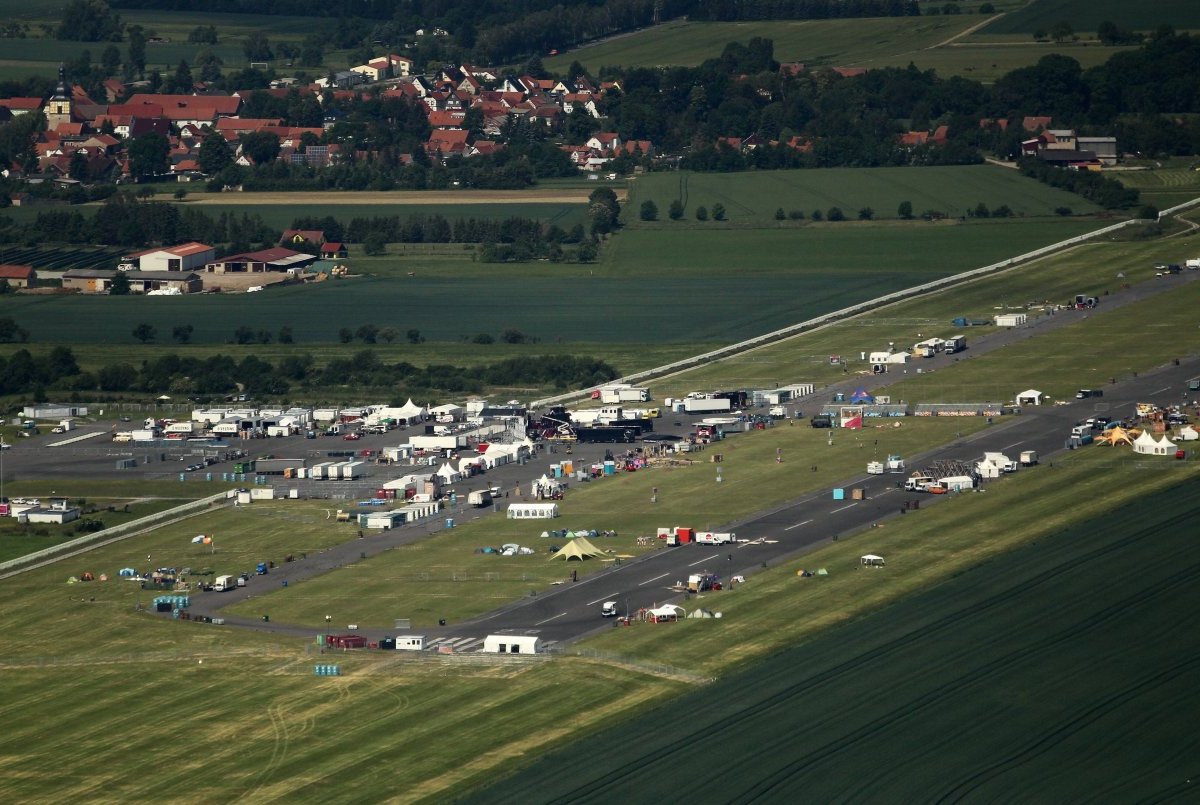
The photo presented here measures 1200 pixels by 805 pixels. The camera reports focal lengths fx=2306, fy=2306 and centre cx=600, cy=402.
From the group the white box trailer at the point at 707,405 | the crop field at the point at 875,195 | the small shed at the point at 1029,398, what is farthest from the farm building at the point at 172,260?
the small shed at the point at 1029,398

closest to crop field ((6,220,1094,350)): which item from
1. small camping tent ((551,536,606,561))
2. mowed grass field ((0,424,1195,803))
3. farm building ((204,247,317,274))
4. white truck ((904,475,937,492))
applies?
farm building ((204,247,317,274))

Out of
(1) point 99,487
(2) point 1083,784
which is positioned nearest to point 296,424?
(1) point 99,487

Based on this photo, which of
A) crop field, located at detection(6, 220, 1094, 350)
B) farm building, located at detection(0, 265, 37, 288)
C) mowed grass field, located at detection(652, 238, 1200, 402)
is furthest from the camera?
farm building, located at detection(0, 265, 37, 288)

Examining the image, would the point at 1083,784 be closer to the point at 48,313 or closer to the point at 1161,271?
the point at 1161,271

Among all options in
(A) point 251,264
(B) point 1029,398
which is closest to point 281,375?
(A) point 251,264

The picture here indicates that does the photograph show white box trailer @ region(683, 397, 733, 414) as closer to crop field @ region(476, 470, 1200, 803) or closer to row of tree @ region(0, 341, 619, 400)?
row of tree @ region(0, 341, 619, 400)

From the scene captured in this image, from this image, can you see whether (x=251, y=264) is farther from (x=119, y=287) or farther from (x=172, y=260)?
(x=119, y=287)
